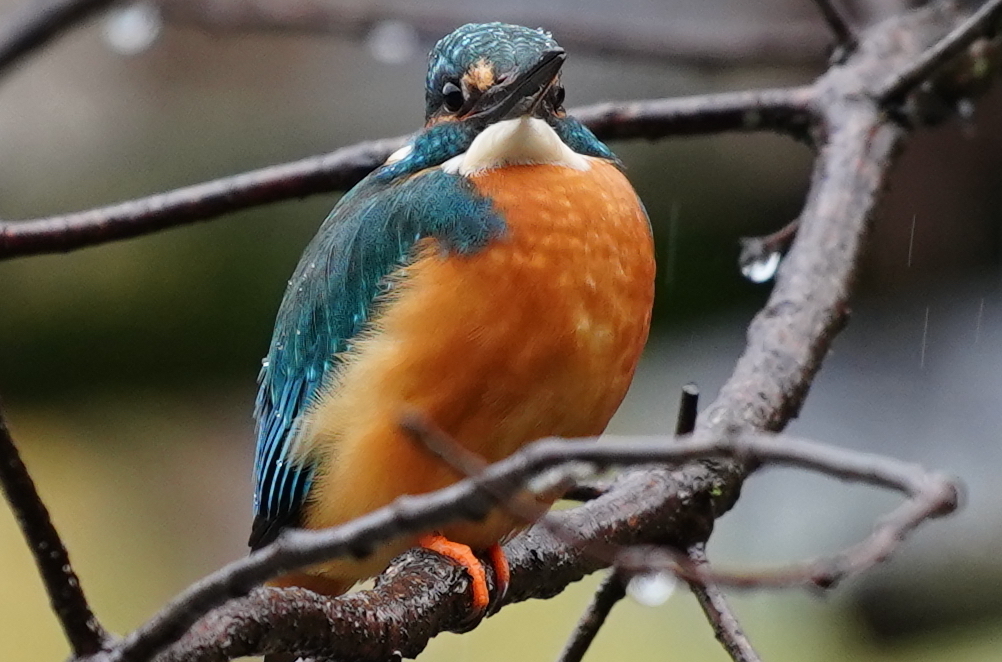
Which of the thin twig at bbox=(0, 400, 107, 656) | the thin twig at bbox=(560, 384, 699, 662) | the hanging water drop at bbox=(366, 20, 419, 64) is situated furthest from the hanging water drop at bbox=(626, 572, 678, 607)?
the hanging water drop at bbox=(366, 20, 419, 64)

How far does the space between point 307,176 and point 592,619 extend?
0.93 m

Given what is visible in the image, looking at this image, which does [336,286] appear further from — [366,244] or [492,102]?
[492,102]

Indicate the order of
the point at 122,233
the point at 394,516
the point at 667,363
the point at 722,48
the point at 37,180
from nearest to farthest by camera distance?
1. the point at 394,516
2. the point at 122,233
3. the point at 722,48
4. the point at 667,363
5. the point at 37,180

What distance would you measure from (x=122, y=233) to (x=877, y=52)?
1377 millimetres

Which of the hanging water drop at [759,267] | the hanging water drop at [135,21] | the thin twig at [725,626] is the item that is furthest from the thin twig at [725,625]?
the hanging water drop at [135,21]

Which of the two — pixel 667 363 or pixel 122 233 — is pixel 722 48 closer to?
pixel 122 233

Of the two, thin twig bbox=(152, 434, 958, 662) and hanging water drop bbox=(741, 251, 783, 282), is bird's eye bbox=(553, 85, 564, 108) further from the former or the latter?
thin twig bbox=(152, 434, 958, 662)

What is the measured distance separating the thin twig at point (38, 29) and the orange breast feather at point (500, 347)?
53 cm

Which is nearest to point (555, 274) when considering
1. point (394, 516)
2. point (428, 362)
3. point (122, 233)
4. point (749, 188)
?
point (428, 362)

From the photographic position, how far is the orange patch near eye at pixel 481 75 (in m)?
1.85

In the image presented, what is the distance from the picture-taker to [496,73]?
72.9 inches

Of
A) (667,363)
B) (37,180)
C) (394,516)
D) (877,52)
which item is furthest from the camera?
(37,180)

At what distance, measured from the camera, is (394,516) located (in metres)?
0.79

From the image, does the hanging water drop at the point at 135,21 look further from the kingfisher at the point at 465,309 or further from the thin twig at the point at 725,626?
the thin twig at the point at 725,626
